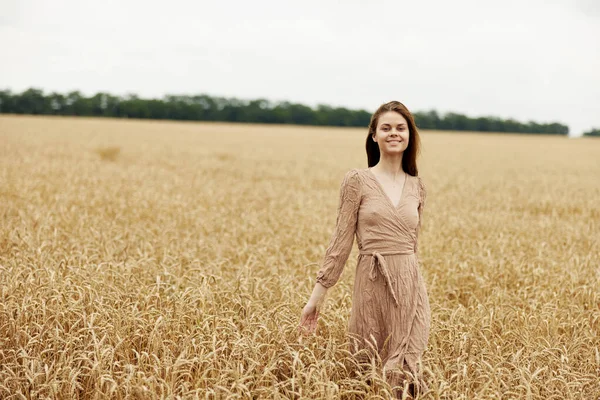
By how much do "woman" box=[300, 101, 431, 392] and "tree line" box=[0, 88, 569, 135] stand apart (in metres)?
77.2

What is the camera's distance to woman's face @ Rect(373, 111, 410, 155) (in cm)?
295

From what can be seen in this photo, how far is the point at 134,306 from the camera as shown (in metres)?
3.69

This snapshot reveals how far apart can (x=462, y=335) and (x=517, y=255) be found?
3.59 metres

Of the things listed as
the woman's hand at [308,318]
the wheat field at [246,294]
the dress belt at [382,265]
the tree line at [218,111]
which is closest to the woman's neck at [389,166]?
the dress belt at [382,265]

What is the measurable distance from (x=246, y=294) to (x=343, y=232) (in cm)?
166

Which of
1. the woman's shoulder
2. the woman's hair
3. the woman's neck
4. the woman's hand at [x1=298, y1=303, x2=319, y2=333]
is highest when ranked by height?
the woman's hair

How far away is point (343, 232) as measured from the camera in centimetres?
301

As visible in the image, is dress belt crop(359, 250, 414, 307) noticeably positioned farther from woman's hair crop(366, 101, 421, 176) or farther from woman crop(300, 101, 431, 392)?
woman's hair crop(366, 101, 421, 176)

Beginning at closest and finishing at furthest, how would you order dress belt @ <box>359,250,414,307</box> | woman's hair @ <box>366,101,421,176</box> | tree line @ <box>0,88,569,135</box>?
dress belt @ <box>359,250,414,307</box>
woman's hair @ <box>366,101,421,176</box>
tree line @ <box>0,88,569,135</box>

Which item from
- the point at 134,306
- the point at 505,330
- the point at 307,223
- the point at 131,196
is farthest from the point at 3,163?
the point at 505,330

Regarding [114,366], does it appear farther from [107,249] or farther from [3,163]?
[3,163]

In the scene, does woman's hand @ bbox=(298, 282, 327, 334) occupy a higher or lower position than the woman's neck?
lower

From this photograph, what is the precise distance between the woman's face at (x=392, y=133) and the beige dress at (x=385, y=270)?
176 mm

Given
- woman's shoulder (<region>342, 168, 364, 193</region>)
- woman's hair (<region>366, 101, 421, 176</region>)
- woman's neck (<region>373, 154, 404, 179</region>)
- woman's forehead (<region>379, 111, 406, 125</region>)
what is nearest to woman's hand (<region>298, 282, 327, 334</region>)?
woman's shoulder (<region>342, 168, 364, 193</region>)
